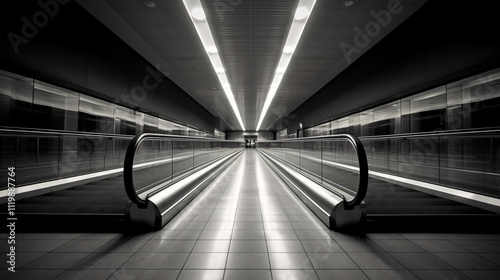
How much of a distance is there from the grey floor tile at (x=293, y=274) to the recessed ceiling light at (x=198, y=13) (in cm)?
666

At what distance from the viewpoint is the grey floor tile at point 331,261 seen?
2132 millimetres

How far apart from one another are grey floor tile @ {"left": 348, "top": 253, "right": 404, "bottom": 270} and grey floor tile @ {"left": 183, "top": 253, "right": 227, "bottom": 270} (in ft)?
4.45

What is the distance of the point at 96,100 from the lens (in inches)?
312

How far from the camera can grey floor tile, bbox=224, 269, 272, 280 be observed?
1958mm

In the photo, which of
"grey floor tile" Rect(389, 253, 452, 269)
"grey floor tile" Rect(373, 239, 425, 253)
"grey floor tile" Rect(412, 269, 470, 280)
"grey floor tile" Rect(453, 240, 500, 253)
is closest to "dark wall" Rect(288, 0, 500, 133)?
"grey floor tile" Rect(453, 240, 500, 253)

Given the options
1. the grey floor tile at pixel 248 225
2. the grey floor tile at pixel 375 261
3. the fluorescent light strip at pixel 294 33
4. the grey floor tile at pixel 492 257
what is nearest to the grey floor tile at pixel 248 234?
the grey floor tile at pixel 248 225

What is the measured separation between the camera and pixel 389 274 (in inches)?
79.2

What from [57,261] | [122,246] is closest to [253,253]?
[122,246]

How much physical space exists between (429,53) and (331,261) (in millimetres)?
7134

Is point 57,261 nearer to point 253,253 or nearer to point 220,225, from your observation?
point 220,225

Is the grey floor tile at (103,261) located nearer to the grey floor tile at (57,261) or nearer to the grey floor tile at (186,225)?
the grey floor tile at (57,261)

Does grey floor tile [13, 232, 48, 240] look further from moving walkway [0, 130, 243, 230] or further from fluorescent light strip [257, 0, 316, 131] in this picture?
fluorescent light strip [257, 0, 316, 131]

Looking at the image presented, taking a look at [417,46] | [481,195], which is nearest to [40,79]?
[481,195]

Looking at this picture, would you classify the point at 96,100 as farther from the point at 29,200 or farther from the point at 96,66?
the point at 29,200
